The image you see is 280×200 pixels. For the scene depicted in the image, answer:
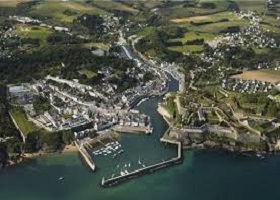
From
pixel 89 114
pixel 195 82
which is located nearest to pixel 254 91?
pixel 195 82

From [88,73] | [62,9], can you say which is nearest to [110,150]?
[88,73]

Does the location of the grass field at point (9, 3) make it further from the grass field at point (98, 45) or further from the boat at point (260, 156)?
the boat at point (260, 156)

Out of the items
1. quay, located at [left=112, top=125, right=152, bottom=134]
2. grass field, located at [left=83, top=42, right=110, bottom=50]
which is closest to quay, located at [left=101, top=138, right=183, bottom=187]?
quay, located at [left=112, top=125, right=152, bottom=134]

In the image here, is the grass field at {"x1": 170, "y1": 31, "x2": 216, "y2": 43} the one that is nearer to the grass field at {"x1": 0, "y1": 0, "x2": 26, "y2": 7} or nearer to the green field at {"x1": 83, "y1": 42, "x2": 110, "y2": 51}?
the green field at {"x1": 83, "y1": 42, "x2": 110, "y2": 51}

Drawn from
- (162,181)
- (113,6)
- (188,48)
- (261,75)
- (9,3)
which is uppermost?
(9,3)

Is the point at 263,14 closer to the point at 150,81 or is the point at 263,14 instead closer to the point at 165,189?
the point at 150,81

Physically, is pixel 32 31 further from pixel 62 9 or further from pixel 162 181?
pixel 162 181

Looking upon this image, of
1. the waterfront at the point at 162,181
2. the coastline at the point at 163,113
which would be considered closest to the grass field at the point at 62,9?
the coastline at the point at 163,113
